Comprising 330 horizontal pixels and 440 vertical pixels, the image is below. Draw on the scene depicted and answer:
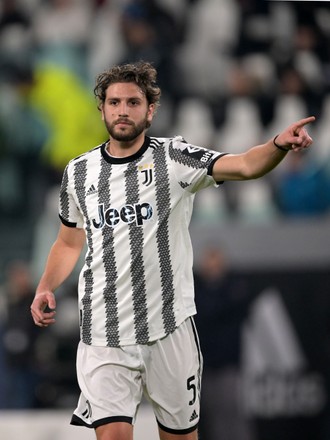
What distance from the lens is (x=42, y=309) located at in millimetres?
4266

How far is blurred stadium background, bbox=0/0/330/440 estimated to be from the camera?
8.12 metres

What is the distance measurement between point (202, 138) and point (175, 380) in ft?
15.7

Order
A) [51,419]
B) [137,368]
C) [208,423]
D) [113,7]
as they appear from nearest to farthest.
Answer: [137,368] → [51,419] → [208,423] → [113,7]

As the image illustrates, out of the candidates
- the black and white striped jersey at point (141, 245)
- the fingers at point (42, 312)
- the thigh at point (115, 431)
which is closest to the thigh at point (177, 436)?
the thigh at point (115, 431)

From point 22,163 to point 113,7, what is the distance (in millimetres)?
1615

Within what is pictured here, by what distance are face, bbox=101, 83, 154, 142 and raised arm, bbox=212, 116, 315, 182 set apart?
382 millimetres

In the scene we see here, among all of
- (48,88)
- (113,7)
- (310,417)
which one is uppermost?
(113,7)

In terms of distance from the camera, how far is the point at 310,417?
852 centimetres

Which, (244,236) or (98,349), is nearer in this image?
(98,349)

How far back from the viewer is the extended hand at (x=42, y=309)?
4.20 meters

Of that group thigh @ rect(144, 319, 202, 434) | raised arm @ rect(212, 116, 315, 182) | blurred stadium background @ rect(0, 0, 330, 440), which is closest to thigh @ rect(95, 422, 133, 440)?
thigh @ rect(144, 319, 202, 434)

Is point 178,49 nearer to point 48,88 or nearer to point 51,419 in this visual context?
point 48,88

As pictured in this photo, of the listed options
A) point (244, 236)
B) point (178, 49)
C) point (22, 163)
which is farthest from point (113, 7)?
point (244, 236)

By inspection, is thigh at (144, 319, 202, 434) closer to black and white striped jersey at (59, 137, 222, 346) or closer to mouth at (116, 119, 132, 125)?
black and white striped jersey at (59, 137, 222, 346)
